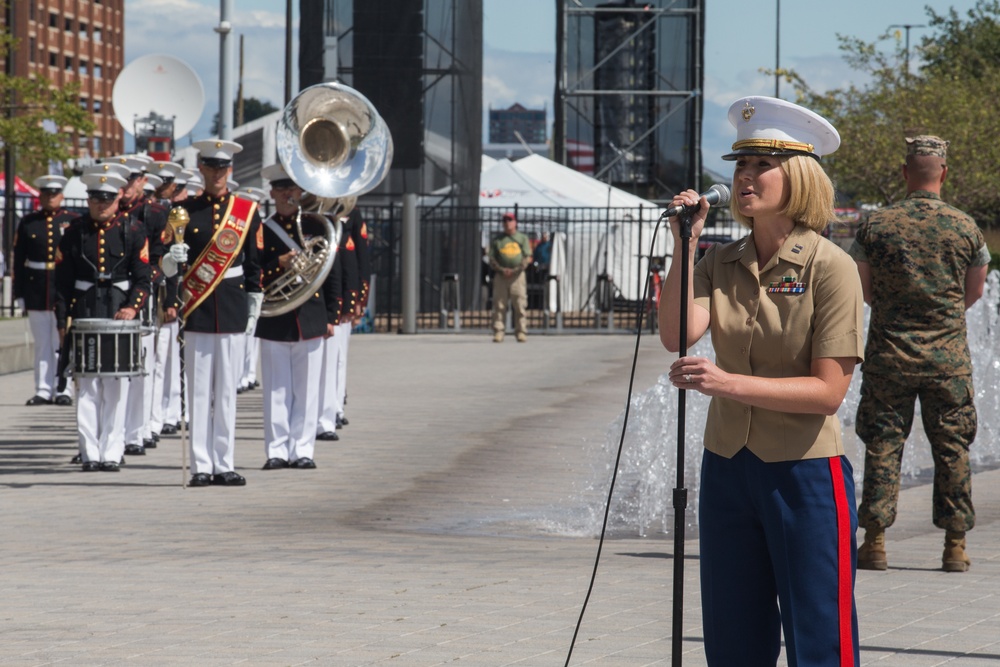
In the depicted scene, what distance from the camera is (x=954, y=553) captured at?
24.2 feet

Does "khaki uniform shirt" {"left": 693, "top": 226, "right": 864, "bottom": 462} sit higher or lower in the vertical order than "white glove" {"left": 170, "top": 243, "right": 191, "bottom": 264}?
lower

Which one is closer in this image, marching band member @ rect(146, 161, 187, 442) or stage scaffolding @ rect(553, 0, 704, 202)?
marching band member @ rect(146, 161, 187, 442)

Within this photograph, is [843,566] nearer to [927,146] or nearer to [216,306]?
[927,146]

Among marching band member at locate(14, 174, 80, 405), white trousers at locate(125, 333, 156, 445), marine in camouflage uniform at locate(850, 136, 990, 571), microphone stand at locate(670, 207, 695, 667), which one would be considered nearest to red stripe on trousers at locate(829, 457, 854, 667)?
microphone stand at locate(670, 207, 695, 667)

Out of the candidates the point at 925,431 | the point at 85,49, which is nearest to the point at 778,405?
the point at 925,431

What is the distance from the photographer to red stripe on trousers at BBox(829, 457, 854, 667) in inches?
153

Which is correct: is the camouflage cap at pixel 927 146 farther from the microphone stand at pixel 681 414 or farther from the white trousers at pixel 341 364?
the white trousers at pixel 341 364

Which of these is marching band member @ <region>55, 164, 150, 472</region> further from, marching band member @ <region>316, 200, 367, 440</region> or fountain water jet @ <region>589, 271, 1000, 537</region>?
fountain water jet @ <region>589, 271, 1000, 537</region>

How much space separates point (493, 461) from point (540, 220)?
16118 millimetres

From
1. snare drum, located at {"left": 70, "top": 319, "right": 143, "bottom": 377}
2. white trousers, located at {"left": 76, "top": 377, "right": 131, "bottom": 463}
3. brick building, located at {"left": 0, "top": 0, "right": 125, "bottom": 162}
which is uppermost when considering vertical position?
brick building, located at {"left": 0, "top": 0, "right": 125, "bottom": 162}

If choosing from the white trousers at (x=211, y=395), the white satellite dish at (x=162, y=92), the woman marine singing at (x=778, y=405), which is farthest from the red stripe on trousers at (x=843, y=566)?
the white satellite dish at (x=162, y=92)

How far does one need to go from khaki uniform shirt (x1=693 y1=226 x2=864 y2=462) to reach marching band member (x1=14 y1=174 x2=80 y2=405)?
12214 mm

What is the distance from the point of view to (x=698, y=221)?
12.9 ft

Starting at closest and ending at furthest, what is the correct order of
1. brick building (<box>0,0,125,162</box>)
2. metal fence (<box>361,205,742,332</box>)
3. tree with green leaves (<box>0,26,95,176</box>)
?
tree with green leaves (<box>0,26,95,176</box>) < metal fence (<box>361,205,742,332</box>) < brick building (<box>0,0,125,162</box>)
